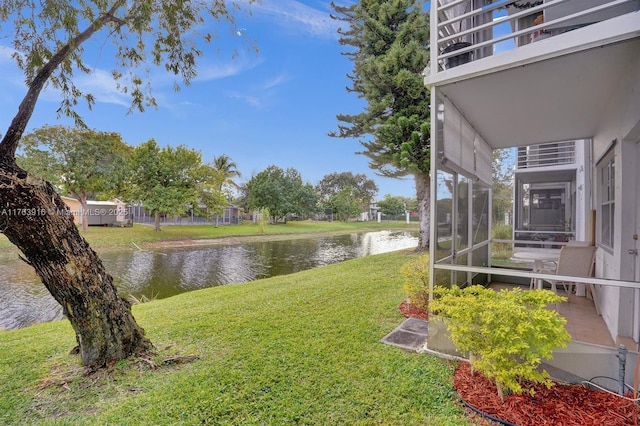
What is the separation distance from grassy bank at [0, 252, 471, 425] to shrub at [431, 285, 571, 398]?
462 millimetres

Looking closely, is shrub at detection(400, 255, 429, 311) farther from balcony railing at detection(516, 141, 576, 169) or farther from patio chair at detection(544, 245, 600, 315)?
balcony railing at detection(516, 141, 576, 169)

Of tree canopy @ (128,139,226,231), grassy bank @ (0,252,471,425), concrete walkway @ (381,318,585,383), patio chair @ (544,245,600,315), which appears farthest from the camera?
tree canopy @ (128,139,226,231)

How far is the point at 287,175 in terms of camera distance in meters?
35.3

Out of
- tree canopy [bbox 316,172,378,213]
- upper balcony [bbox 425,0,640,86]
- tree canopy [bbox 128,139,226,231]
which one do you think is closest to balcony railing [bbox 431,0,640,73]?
upper balcony [bbox 425,0,640,86]

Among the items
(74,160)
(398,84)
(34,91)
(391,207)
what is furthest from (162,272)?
(391,207)

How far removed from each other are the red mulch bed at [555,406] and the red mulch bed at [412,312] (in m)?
1.82

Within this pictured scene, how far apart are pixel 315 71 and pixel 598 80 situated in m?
16.2

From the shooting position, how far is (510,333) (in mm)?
2303

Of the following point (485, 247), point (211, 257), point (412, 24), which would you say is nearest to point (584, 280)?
point (485, 247)

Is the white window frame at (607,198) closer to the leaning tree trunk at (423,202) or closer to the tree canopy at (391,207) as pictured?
the leaning tree trunk at (423,202)

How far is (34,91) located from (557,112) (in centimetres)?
591

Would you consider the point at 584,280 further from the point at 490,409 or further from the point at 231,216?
the point at 231,216

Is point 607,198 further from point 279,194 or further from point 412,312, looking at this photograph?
point 279,194

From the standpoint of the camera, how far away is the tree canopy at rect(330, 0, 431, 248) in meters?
9.96
